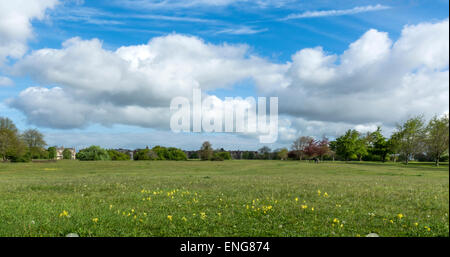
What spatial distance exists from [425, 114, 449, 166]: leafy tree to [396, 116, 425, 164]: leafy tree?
270cm

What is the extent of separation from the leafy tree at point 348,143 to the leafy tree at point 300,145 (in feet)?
33.7

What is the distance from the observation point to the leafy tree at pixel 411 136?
3285 inches

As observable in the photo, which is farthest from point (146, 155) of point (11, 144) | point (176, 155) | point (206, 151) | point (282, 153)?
point (282, 153)

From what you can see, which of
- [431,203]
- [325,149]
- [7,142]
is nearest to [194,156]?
[325,149]

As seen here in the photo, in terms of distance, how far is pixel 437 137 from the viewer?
72812mm

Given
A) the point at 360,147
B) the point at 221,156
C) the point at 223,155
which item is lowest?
the point at 221,156

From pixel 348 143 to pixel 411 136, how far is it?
19.8 metres

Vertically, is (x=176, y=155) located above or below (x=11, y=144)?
below

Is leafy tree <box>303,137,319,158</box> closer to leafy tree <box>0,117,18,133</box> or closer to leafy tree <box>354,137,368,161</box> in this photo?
leafy tree <box>354,137,368,161</box>

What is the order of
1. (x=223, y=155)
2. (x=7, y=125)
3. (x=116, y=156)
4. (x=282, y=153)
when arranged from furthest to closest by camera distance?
1. (x=282, y=153)
2. (x=116, y=156)
3. (x=223, y=155)
4. (x=7, y=125)

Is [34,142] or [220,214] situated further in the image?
[34,142]

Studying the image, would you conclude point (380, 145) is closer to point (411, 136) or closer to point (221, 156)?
point (411, 136)
